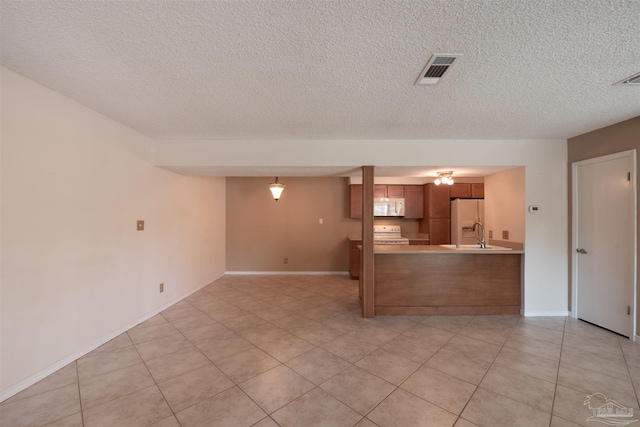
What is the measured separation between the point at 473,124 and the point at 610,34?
56.0 inches

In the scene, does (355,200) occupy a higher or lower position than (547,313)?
higher

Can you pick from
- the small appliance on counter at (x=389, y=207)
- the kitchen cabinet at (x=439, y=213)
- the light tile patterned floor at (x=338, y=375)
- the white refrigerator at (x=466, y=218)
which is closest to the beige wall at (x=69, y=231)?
the light tile patterned floor at (x=338, y=375)

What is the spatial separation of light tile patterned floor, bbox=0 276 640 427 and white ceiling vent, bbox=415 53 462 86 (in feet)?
7.93

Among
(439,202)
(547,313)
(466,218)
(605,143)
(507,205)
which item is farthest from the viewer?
(439,202)

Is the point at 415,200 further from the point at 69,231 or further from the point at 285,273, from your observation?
the point at 69,231

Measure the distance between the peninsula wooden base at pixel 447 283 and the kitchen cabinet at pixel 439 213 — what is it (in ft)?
6.31

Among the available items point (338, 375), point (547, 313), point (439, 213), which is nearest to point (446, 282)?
point (547, 313)

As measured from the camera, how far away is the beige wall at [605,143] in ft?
8.90

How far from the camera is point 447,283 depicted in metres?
3.55

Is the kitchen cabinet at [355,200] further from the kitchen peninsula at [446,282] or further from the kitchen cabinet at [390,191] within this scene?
the kitchen peninsula at [446,282]

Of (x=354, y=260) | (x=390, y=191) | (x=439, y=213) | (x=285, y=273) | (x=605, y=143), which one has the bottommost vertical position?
(x=285, y=273)

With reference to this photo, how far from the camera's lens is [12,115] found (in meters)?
1.90

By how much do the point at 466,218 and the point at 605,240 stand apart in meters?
2.22

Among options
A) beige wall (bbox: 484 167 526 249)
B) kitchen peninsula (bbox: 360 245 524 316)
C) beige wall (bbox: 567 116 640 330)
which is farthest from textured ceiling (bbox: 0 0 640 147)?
kitchen peninsula (bbox: 360 245 524 316)
